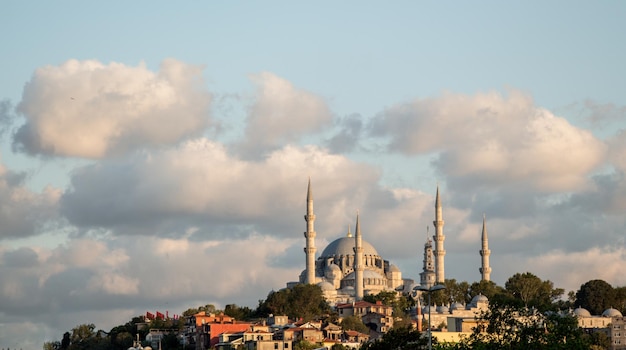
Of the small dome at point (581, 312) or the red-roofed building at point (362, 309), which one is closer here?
the red-roofed building at point (362, 309)

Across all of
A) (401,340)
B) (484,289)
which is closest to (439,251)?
(484,289)

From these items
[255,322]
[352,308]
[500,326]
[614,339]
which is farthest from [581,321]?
[500,326]

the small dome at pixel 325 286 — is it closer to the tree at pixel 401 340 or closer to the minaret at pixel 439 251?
the minaret at pixel 439 251

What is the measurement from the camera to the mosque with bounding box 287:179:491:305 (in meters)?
127

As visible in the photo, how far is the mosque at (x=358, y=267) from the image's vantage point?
416ft

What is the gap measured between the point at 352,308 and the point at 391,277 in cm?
2487

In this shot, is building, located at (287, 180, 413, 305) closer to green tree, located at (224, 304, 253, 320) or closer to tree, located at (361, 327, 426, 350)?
green tree, located at (224, 304, 253, 320)

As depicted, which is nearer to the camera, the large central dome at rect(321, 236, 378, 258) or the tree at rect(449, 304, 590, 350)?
the tree at rect(449, 304, 590, 350)

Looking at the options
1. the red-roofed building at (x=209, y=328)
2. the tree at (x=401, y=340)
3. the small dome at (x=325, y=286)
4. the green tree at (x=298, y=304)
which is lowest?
the tree at (x=401, y=340)

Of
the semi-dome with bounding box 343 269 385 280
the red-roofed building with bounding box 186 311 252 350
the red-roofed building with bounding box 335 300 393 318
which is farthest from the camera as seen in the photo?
the semi-dome with bounding box 343 269 385 280

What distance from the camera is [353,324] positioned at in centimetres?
10875

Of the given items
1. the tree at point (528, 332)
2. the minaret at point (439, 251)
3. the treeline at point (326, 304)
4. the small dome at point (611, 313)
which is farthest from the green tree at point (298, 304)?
the tree at point (528, 332)

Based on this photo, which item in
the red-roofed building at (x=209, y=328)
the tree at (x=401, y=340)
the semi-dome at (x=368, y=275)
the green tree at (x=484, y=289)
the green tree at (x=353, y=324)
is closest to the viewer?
the tree at (x=401, y=340)

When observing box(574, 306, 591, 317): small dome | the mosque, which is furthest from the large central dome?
box(574, 306, 591, 317): small dome
